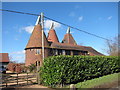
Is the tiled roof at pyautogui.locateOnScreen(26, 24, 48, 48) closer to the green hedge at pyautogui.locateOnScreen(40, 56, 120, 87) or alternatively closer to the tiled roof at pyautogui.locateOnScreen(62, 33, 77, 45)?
the tiled roof at pyautogui.locateOnScreen(62, 33, 77, 45)

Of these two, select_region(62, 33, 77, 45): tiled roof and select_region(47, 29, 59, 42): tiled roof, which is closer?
select_region(47, 29, 59, 42): tiled roof

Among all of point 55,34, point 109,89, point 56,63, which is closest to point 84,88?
point 109,89

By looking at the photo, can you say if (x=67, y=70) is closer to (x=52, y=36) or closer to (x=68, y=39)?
(x=52, y=36)

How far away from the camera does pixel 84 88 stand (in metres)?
10.4

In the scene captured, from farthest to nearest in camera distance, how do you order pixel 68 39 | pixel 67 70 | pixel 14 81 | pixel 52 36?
pixel 68 39
pixel 52 36
pixel 14 81
pixel 67 70

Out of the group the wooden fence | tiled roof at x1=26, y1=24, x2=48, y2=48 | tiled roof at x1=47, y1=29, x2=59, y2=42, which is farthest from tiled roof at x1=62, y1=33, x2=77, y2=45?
the wooden fence

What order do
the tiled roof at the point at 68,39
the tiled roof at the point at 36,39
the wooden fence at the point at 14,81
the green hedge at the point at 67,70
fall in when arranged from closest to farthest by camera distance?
1. the green hedge at the point at 67,70
2. the wooden fence at the point at 14,81
3. the tiled roof at the point at 36,39
4. the tiled roof at the point at 68,39

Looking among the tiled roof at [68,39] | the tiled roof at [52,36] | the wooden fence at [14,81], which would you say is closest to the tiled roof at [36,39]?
the tiled roof at [52,36]

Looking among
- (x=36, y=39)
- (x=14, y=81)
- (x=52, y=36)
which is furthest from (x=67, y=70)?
(x=52, y=36)

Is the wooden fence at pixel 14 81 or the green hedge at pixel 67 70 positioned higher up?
the green hedge at pixel 67 70

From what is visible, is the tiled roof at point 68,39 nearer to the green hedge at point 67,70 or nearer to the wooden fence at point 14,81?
the green hedge at point 67,70

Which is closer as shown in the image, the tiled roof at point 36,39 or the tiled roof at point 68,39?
the tiled roof at point 36,39

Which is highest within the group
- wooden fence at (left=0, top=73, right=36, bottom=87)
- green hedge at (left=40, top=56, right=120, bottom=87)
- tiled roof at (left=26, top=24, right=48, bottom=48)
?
tiled roof at (left=26, top=24, right=48, bottom=48)

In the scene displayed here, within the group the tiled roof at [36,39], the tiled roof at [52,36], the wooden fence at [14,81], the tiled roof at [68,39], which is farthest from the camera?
the tiled roof at [68,39]
